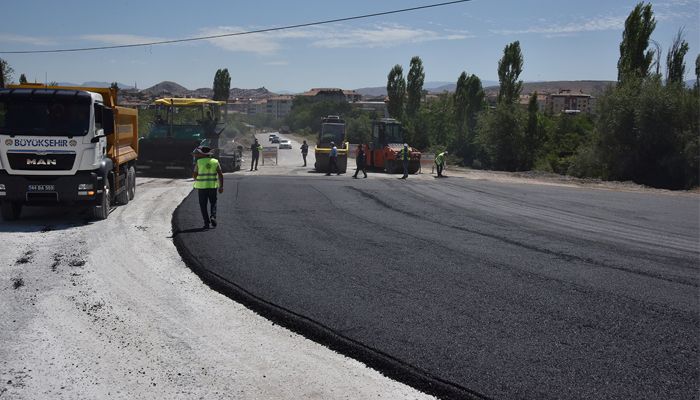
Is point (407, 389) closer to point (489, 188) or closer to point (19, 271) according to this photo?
point (19, 271)

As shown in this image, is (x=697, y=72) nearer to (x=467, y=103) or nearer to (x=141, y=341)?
(x=467, y=103)

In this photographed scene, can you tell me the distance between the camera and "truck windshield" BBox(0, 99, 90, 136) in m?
12.9

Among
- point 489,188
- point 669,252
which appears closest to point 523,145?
point 489,188

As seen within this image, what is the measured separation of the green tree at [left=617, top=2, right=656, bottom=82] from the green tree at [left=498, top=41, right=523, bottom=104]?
50.0 feet

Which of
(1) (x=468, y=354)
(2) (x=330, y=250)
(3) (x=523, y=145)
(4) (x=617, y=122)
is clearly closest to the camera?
(1) (x=468, y=354)

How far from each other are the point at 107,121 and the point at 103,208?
1.82 metres

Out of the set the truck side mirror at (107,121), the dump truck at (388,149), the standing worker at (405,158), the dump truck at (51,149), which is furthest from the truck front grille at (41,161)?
the dump truck at (388,149)

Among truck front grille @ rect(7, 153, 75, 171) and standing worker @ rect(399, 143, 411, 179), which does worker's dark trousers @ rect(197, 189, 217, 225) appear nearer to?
truck front grille @ rect(7, 153, 75, 171)

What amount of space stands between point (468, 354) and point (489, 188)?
18950mm

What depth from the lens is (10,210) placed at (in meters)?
12.9

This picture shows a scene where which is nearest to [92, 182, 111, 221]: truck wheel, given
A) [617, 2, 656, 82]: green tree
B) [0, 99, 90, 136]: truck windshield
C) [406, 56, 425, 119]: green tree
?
[0, 99, 90, 136]: truck windshield

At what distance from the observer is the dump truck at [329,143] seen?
32.3 meters

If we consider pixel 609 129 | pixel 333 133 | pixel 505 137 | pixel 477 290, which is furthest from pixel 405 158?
pixel 477 290

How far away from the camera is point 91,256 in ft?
33.3
